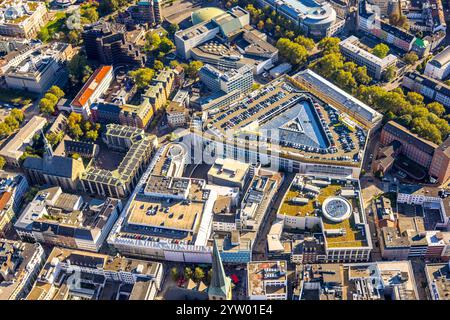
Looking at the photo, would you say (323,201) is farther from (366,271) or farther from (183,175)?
(183,175)

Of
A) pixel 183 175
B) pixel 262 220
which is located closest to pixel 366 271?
pixel 262 220

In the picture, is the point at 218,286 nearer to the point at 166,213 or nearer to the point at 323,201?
the point at 166,213

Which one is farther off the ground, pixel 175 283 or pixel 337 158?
pixel 337 158

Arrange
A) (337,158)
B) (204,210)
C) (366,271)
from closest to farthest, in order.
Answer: (366,271)
(204,210)
(337,158)

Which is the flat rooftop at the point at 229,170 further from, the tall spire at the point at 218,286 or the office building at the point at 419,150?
the office building at the point at 419,150

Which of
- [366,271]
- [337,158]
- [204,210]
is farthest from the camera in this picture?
[337,158]

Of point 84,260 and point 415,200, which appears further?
point 415,200
